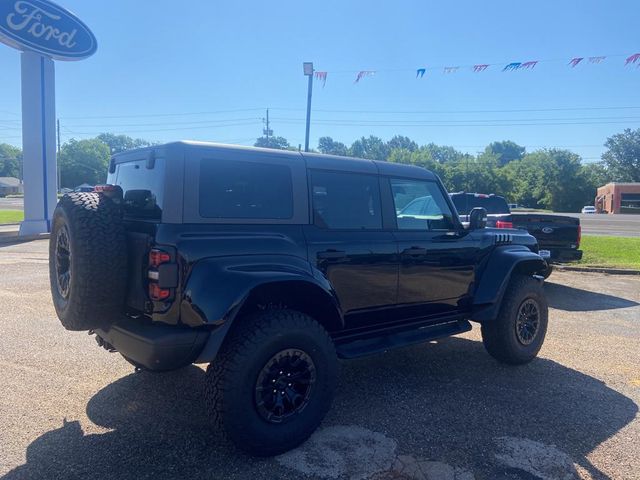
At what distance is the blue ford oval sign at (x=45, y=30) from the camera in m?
16.4

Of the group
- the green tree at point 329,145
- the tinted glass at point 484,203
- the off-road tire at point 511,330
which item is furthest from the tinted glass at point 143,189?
the green tree at point 329,145

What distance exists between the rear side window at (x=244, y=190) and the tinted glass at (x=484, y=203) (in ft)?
26.8

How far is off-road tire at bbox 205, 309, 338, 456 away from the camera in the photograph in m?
3.04

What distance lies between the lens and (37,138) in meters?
17.8

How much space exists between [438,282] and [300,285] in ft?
5.24

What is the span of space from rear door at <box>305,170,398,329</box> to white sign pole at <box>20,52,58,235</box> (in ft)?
56.0

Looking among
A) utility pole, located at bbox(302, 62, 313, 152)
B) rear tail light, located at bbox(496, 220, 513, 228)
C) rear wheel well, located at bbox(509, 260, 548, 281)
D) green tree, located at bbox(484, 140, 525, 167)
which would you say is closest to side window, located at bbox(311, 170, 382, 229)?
rear wheel well, located at bbox(509, 260, 548, 281)

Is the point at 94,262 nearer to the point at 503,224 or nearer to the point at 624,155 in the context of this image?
the point at 503,224

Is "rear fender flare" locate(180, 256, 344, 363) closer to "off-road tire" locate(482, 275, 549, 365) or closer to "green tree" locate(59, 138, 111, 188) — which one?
"off-road tire" locate(482, 275, 549, 365)

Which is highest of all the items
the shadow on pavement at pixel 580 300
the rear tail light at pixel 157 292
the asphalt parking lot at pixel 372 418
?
the rear tail light at pixel 157 292

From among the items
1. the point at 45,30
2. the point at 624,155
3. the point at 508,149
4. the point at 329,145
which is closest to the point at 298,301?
the point at 45,30

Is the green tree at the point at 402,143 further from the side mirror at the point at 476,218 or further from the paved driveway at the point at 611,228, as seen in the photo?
the side mirror at the point at 476,218

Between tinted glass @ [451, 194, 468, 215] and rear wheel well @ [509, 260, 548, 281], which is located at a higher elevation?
tinted glass @ [451, 194, 468, 215]

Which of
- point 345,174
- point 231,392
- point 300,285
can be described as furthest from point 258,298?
point 345,174
